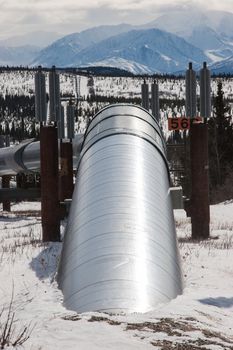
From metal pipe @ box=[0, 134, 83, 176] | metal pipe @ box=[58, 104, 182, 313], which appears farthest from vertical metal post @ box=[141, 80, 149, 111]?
metal pipe @ box=[58, 104, 182, 313]

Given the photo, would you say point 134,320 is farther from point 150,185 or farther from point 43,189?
point 43,189

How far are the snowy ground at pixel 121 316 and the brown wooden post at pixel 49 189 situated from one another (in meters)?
1.05

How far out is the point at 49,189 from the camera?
14.2 metres

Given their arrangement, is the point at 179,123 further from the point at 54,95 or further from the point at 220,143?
the point at 220,143

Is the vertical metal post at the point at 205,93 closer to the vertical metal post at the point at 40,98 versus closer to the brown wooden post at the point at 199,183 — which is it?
the brown wooden post at the point at 199,183

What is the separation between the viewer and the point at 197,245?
13.1 metres

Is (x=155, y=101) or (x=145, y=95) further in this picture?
(x=145, y=95)

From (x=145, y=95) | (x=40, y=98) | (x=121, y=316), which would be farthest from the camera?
(x=145, y=95)

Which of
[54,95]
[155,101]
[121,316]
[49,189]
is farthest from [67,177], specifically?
[121,316]

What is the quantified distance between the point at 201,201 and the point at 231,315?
7191mm

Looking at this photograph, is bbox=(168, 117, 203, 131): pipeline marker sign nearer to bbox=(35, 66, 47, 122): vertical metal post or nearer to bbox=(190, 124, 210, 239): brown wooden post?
bbox=(190, 124, 210, 239): brown wooden post

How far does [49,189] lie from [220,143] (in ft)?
123

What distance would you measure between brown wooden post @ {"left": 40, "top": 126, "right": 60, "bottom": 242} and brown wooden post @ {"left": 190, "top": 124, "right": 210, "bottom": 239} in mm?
3175

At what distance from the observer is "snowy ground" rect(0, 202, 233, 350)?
212 inches
